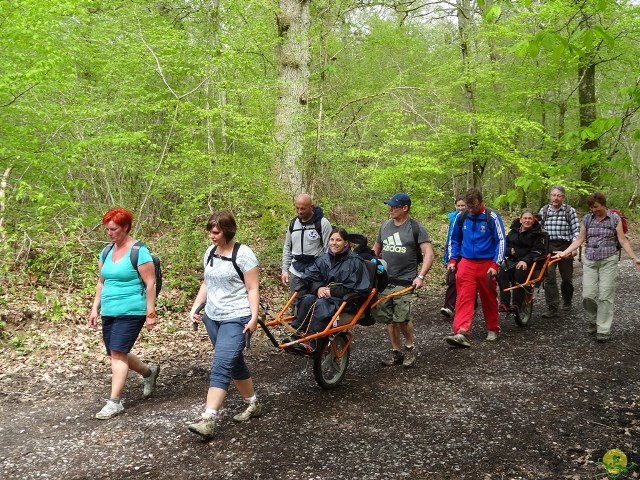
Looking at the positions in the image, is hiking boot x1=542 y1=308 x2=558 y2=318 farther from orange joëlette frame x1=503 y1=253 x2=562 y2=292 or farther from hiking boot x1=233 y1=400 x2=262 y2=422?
hiking boot x1=233 y1=400 x2=262 y2=422

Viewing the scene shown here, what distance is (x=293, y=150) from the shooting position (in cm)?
1097

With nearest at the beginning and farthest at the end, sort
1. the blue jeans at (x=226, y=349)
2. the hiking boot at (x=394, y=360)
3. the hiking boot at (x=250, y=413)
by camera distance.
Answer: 1. the blue jeans at (x=226, y=349)
2. the hiking boot at (x=250, y=413)
3. the hiking boot at (x=394, y=360)

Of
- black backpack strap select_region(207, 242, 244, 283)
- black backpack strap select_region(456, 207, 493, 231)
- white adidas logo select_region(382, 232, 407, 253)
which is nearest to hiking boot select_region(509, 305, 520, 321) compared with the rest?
black backpack strap select_region(456, 207, 493, 231)

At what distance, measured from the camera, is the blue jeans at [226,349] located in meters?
4.55

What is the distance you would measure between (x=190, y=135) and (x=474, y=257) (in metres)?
6.39

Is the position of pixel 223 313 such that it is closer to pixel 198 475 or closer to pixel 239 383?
pixel 239 383

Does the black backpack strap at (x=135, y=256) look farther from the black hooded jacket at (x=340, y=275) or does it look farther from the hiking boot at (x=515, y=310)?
the hiking boot at (x=515, y=310)

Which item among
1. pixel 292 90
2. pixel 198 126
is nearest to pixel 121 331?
pixel 198 126

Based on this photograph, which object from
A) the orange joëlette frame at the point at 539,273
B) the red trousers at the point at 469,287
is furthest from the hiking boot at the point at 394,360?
the orange joëlette frame at the point at 539,273

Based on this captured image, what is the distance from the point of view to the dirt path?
4.04 meters

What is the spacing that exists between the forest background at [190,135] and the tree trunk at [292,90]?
31mm

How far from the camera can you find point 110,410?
5.11 metres

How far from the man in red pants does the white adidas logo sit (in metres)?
1.26

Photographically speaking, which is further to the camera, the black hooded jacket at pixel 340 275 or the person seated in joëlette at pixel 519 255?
the person seated in joëlette at pixel 519 255
